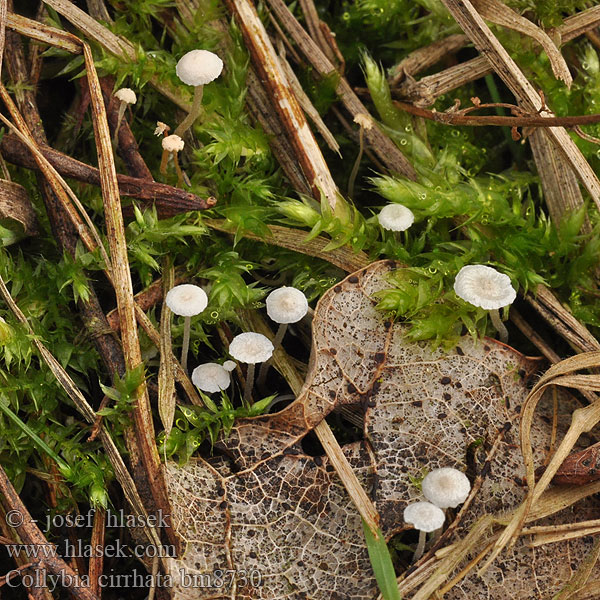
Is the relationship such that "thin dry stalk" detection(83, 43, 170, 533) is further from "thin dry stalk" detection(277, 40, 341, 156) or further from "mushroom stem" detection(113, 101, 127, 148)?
"thin dry stalk" detection(277, 40, 341, 156)

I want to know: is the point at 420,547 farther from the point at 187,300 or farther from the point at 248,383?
the point at 187,300

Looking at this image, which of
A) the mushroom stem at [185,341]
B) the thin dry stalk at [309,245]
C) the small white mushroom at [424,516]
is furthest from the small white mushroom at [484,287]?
the mushroom stem at [185,341]

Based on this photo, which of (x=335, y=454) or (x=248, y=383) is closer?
(x=335, y=454)

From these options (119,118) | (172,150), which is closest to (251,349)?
(172,150)

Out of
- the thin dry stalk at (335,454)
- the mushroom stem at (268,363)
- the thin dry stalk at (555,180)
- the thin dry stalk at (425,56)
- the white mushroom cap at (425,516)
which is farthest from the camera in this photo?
the thin dry stalk at (425,56)

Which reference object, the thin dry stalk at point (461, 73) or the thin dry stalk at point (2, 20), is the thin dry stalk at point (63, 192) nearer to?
the thin dry stalk at point (2, 20)

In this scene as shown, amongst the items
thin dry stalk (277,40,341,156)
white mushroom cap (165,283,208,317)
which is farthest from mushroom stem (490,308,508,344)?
white mushroom cap (165,283,208,317)

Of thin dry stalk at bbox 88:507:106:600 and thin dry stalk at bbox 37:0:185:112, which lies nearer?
thin dry stalk at bbox 88:507:106:600
